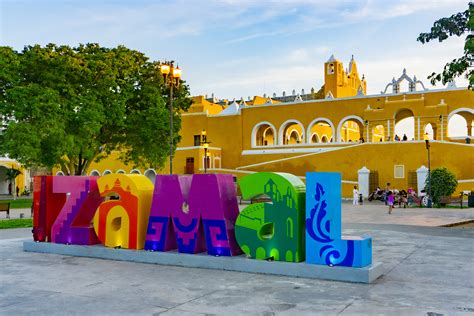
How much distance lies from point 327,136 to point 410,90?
51.8 feet

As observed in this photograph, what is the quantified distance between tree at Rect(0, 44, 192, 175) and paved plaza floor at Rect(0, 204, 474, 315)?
14893mm

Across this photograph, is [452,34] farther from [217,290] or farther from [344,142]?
[344,142]

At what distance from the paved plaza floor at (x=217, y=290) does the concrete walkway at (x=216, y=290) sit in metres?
0.01

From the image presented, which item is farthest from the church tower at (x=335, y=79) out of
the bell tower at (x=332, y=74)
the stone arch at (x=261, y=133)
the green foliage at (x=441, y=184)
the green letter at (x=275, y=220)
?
the green letter at (x=275, y=220)

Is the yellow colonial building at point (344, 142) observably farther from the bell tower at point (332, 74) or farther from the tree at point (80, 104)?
the bell tower at point (332, 74)

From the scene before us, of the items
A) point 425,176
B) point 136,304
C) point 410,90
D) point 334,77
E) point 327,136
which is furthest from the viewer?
point 334,77

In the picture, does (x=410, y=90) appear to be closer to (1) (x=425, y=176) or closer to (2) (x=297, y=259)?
(1) (x=425, y=176)

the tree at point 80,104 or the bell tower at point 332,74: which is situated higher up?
the bell tower at point 332,74

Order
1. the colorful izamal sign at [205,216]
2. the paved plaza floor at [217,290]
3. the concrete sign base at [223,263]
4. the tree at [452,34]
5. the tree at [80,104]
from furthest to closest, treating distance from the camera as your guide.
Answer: the tree at [80,104], the tree at [452,34], the colorful izamal sign at [205,216], the concrete sign base at [223,263], the paved plaza floor at [217,290]

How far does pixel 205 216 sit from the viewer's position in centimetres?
827

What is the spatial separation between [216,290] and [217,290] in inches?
0.6

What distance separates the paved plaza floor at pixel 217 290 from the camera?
18.0ft

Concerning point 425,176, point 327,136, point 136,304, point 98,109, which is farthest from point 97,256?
point 327,136

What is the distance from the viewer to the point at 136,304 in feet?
18.7
